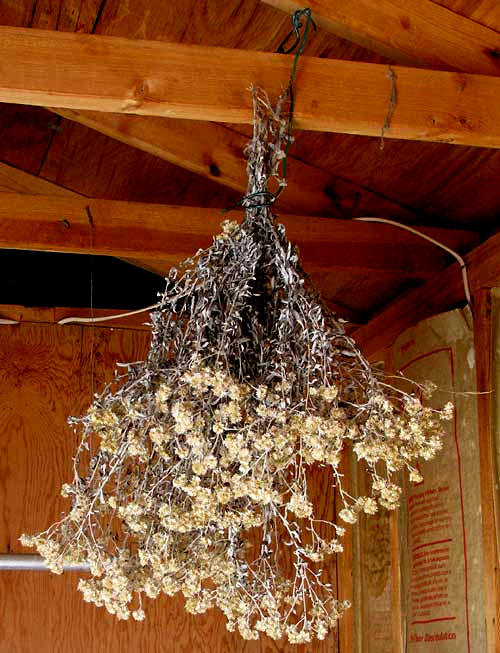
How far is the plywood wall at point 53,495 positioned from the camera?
12.4 feet

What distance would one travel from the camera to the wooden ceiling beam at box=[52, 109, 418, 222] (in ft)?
10.3

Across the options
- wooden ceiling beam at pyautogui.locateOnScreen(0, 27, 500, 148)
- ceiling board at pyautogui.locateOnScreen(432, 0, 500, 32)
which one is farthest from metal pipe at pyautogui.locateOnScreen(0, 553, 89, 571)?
ceiling board at pyautogui.locateOnScreen(432, 0, 500, 32)

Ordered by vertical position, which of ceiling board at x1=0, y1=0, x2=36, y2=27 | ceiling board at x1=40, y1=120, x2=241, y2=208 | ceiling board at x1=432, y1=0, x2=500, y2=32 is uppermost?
ceiling board at x1=0, y1=0, x2=36, y2=27

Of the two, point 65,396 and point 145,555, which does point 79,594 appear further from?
point 145,555

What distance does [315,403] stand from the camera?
1879 millimetres

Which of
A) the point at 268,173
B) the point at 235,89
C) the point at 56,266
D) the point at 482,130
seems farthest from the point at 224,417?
the point at 56,266

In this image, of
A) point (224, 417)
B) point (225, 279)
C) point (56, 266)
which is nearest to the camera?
point (224, 417)

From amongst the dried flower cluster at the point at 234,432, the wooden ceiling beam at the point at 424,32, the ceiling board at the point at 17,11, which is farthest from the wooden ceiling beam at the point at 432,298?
the ceiling board at the point at 17,11

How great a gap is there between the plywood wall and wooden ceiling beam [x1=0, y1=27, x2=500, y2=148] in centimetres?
198

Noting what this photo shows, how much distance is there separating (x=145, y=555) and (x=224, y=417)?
280 millimetres

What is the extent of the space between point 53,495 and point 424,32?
224 centimetres

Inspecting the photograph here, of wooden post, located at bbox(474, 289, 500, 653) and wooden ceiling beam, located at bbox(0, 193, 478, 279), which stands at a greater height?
wooden ceiling beam, located at bbox(0, 193, 478, 279)

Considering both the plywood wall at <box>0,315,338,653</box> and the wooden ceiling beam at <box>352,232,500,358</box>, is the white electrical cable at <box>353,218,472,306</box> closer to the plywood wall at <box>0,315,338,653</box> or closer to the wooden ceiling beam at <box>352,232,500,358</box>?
the wooden ceiling beam at <box>352,232,500,358</box>

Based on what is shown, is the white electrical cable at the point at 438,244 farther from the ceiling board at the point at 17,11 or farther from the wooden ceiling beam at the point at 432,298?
the ceiling board at the point at 17,11
